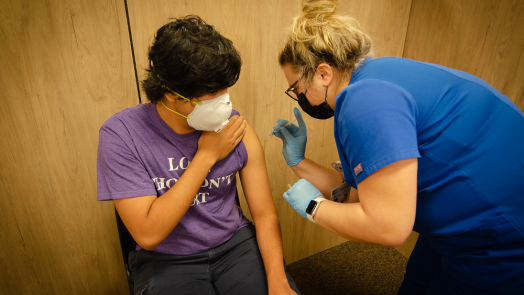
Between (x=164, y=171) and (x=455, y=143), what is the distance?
985 mm

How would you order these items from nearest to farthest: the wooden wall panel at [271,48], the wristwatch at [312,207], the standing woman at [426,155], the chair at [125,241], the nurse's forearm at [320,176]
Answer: the standing woman at [426,155], the wristwatch at [312,207], the chair at [125,241], the wooden wall panel at [271,48], the nurse's forearm at [320,176]

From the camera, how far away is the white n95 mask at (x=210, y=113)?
972 millimetres

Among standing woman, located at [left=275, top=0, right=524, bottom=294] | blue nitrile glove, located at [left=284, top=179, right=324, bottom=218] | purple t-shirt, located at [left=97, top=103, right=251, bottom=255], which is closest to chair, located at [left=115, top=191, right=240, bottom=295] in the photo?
purple t-shirt, located at [left=97, top=103, right=251, bottom=255]

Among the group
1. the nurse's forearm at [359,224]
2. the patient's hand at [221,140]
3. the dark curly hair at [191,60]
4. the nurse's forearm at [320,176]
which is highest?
the dark curly hair at [191,60]

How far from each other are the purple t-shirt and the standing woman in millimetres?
449

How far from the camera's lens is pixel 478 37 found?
1.59 metres

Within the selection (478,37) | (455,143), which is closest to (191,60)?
(455,143)

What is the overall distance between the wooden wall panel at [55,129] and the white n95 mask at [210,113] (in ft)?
1.53

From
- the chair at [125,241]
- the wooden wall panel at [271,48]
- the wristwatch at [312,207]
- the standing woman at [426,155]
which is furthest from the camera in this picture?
the wooden wall panel at [271,48]

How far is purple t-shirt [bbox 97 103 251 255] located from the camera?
3.08 ft

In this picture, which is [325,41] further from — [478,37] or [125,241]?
[478,37]

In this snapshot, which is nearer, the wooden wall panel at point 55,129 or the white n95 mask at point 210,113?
the white n95 mask at point 210,113

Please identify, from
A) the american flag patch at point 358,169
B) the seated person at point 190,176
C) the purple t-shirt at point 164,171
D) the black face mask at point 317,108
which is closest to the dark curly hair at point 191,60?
the seated person at point 190,176

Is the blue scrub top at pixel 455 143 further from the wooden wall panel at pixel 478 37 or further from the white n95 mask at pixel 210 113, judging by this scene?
the wooden wall panel at pixel 478 37
